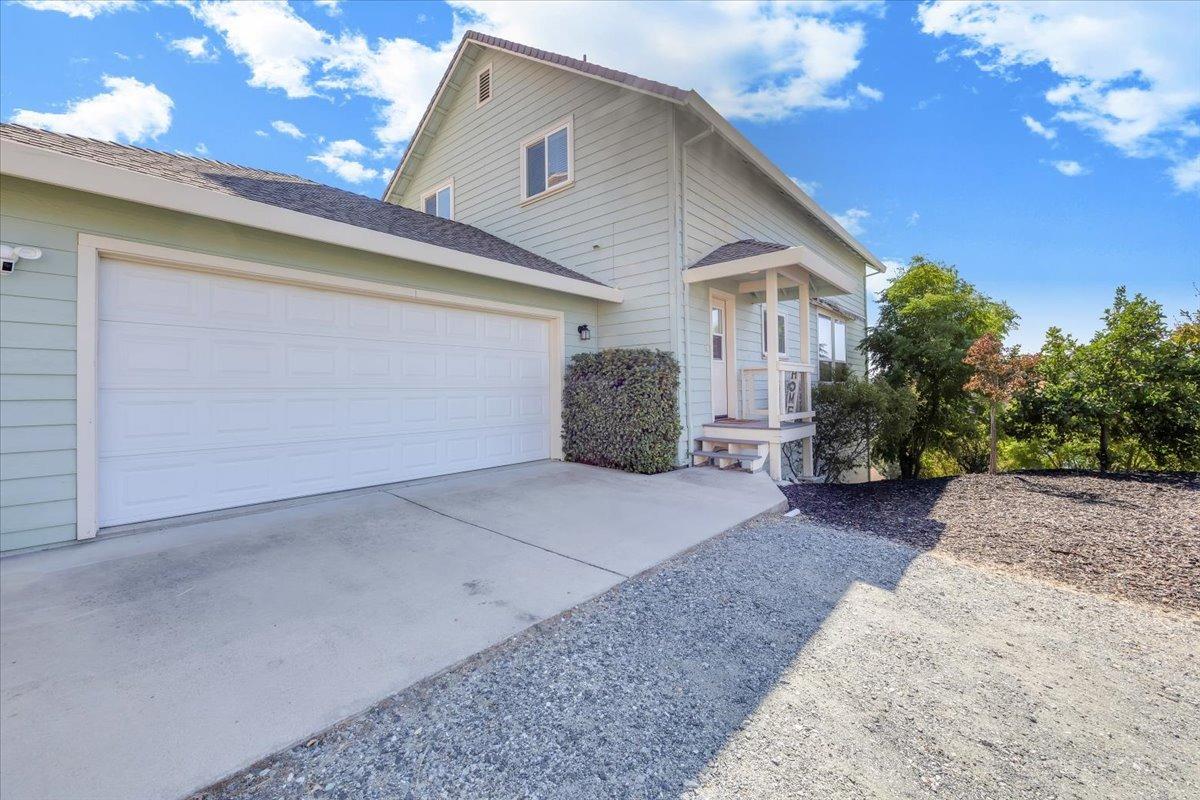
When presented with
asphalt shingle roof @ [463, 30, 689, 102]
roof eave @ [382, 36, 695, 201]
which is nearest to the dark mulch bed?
asphalt shingle roof @ [463, 30, 689, 102]

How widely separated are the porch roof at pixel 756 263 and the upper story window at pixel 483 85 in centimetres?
609

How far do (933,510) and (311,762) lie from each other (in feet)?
20.0

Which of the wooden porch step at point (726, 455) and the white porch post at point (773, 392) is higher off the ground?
the white porch post at point (773, 392)

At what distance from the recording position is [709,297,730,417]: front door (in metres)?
8.27

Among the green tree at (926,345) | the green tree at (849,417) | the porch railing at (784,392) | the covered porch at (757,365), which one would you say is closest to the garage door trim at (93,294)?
the covered porch at (757,365)

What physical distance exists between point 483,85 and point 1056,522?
11.7 metres

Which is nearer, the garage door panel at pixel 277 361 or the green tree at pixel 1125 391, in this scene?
the garage door panel at pixel 277 361

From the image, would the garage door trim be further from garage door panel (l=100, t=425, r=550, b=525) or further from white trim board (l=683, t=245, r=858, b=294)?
white trim board (l=683, t=245, r=858, b=294)

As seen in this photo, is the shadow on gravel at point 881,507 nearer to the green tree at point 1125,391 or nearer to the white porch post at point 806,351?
the white porch post at point 806,351

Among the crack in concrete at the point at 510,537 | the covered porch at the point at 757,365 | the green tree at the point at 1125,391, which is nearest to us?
the crack in concrete at the point at 510,537

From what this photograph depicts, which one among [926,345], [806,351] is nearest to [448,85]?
[806,351]

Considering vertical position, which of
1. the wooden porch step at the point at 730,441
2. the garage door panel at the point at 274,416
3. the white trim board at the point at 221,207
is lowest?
the wooden porch step at the point at 730,441

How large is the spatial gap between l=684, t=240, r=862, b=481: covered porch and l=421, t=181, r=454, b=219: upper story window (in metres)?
6.57

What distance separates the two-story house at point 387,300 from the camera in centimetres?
371
